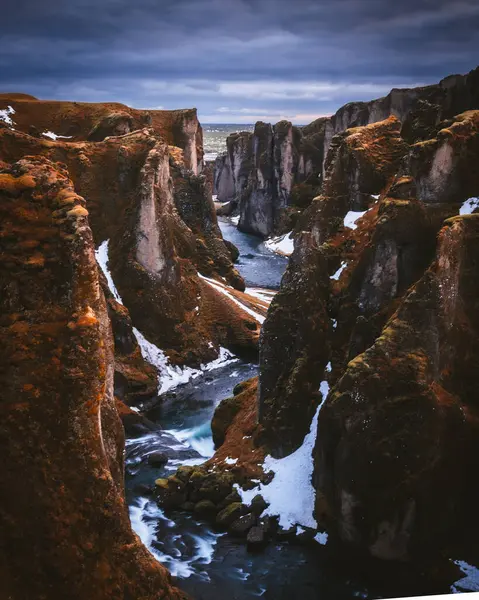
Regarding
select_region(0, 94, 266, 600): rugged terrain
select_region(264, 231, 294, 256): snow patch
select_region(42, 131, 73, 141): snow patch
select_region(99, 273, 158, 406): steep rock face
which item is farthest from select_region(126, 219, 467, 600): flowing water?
select_region(264, 231, 294, 256): snow patch

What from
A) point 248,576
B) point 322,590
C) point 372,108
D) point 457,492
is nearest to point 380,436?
point 457,492

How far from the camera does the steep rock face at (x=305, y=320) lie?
25328 millimetres

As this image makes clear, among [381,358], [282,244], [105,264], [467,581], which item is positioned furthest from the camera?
[282,244]

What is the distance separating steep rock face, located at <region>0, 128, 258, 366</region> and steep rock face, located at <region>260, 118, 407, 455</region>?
18.4m

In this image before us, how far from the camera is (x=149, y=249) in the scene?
148 feet

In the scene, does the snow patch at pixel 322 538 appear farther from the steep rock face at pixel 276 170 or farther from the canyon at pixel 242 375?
the steep rock face at pixel 276 170

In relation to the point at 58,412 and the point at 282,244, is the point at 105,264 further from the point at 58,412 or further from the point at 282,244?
the point at 282,244

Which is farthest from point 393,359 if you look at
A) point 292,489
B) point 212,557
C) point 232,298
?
point 232,298

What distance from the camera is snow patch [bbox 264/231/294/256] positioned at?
3461 inches

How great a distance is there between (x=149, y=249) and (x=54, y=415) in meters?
33.1

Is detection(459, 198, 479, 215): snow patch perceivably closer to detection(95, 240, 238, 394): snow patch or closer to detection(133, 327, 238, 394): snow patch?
detection(95, 240, 238, 394): snow patch

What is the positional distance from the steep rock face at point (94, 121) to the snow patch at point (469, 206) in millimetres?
41420

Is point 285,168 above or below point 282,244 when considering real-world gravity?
above

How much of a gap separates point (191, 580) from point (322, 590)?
450 centimetres
